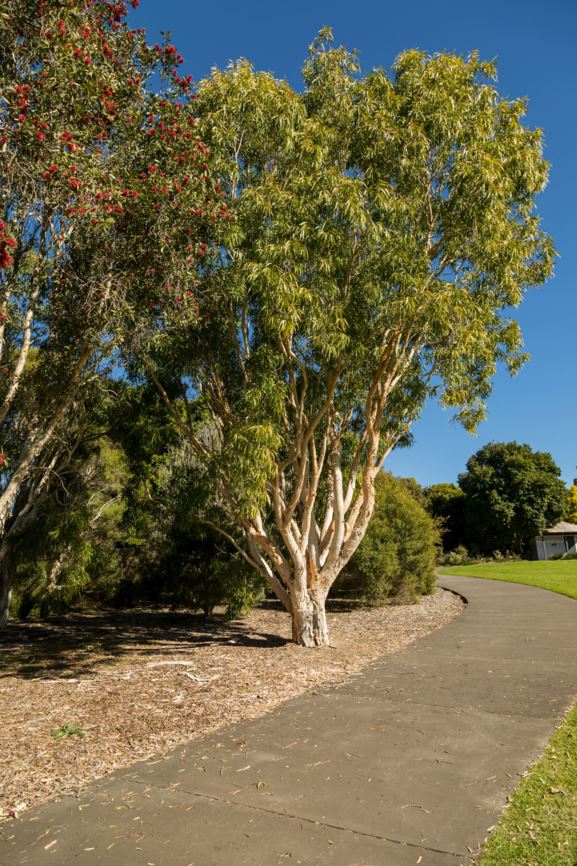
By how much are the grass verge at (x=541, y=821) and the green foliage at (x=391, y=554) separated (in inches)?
452

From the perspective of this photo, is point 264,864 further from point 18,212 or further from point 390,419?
point 390,419

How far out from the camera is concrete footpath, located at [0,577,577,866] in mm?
3520

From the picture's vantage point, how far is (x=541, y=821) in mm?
3771

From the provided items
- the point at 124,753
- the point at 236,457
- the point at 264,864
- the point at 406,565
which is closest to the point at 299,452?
the point at 236,457

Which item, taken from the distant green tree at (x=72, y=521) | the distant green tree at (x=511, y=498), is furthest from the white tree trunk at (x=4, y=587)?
the distant green tree at (x=511, y=498)

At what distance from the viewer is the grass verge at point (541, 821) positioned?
3350 millimetres

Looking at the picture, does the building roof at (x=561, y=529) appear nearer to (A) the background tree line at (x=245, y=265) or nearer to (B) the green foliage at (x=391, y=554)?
(B) the green foliage at (x=391, y=554)

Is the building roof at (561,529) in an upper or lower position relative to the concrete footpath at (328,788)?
upper

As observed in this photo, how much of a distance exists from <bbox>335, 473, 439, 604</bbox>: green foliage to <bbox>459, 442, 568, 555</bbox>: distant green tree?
3248 centimetres

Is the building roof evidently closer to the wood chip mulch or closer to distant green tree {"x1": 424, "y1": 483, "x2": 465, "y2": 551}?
distant green tree {"x1": 424, "y1": 483, "x2": 465, "y2": 551}

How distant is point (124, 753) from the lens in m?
5.27

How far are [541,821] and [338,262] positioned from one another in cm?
724

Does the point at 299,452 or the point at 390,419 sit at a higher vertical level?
the point at 390,419

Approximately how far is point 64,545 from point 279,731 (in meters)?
7.80
